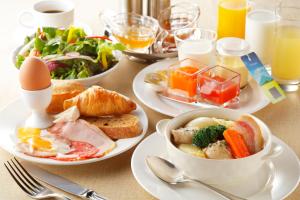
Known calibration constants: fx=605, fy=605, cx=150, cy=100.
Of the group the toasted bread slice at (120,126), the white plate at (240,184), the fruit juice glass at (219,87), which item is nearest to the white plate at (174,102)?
the fruit juice glass at (219,87)

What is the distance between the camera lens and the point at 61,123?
5.13ft

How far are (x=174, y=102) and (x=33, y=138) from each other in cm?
43

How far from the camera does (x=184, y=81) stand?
1.76 m

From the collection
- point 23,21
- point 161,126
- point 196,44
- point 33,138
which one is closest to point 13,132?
point 33,138

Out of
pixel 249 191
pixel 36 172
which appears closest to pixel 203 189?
pixel 249 191

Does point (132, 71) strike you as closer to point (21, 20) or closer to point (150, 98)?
point (150, 98)

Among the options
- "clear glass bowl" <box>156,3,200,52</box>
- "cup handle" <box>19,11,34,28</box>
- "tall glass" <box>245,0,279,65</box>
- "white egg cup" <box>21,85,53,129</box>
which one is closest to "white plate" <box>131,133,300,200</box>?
"white egg cup" <box>21,85,53,129</box>

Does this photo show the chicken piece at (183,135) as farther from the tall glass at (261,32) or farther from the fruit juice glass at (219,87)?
the tall glass at (261,32)

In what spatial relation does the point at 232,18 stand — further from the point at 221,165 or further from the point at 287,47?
the point at 221,165

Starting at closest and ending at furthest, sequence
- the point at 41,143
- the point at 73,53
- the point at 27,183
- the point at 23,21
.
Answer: the point at 27,183 < the point at 41,143 < the point at 73,53 < the point at 23,21

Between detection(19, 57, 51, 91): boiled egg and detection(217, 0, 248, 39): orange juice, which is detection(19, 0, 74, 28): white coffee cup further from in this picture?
detection(19, 57, 51, 91): boiled egg

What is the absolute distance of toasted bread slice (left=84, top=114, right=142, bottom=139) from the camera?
1530 mm

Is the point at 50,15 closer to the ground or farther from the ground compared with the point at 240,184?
farther from the ground

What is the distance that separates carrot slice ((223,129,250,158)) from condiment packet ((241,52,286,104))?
1.42 ft
